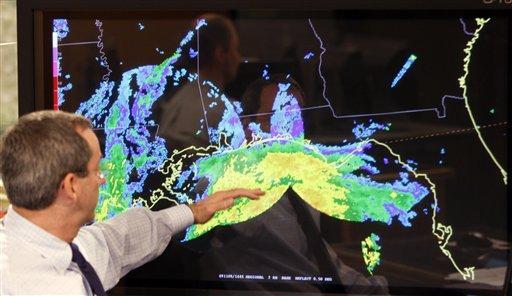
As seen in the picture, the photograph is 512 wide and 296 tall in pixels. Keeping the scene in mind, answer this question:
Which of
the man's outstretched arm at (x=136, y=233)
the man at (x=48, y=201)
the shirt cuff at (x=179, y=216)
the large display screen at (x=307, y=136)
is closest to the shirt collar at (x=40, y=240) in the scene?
the man at (x=48, y=201)

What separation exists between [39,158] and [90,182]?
180 millimetres

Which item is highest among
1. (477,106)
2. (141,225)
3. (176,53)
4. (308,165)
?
(176,53)

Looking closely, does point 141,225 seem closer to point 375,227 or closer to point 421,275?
point 375,227

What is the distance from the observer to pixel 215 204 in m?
3.05

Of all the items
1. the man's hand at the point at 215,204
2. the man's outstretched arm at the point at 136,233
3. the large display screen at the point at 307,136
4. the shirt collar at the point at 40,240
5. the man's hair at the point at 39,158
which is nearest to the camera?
the man's hair at the point at 39,158

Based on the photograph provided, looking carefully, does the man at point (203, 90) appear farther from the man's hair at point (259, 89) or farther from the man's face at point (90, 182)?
the man's face at point (90, 182)

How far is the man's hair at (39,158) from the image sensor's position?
7.54 feet

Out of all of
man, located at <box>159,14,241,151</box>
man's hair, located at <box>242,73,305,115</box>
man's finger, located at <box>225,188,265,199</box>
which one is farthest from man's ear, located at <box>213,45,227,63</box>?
man's finger, located at <box>225,188,265,199</box>

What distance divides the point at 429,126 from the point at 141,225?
3.48ft

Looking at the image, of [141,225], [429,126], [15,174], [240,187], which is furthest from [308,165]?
[15,174]

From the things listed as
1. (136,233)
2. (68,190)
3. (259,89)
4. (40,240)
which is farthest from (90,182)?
(259,89)

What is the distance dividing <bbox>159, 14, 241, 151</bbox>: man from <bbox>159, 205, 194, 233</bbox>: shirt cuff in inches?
9.0

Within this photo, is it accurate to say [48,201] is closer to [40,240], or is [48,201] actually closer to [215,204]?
[40,240]

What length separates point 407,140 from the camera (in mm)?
2951
